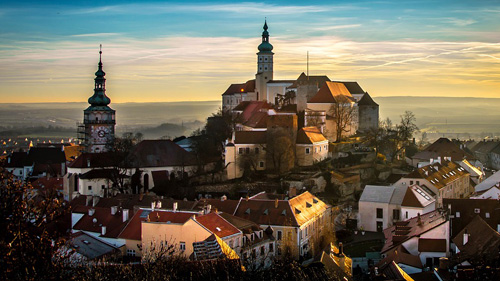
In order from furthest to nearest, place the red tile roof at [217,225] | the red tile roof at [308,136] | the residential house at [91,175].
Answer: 1. the red tile roof at [308,136]
2. the residential house at [91,175]
3. the red tile roof at [217,225]

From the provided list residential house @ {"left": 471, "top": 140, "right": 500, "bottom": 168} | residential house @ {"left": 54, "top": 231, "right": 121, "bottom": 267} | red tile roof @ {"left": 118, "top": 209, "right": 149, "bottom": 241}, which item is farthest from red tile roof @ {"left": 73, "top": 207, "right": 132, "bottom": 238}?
residential house @ {"left": 471, "top": 140, "right": 500, "bottom": 168}

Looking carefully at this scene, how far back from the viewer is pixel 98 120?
216 feet

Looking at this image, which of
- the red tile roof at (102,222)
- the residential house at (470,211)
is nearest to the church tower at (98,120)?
the red tile roof at (102,222)

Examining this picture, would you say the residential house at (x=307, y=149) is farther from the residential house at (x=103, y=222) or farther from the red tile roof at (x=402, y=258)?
the red tile roof at (x=402, y=258)

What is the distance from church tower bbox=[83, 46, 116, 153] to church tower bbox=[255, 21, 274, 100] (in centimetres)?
1654

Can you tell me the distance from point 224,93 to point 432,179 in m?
38.3

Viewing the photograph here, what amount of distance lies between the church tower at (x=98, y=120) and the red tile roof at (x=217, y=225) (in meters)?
33.5

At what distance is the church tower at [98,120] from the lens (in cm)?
6512

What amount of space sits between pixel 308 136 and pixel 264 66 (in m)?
25.5

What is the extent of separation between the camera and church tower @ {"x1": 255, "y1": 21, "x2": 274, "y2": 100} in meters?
73.4

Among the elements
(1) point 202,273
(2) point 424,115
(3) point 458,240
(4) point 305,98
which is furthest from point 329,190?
(2) point 424,115

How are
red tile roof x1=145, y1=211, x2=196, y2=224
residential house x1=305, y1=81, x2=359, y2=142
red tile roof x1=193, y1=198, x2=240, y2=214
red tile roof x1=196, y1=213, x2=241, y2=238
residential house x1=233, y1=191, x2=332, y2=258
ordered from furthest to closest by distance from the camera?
residential house x1=305, y1=81, x2=359, y2=142
red tile roof x1=193, y1=198, x2=240, y2=214
residential house x1=233, y1=191, x2=332, y2=258
red tile roof x1=145, y1=211, x2=196, y2=224
red tile roof x1=196, y1=213, x2=241, y2=238

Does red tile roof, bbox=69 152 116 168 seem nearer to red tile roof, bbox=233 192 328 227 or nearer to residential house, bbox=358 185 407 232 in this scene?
red tile roof, bbox=233 192 328 227

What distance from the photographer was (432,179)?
46.5 m
